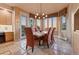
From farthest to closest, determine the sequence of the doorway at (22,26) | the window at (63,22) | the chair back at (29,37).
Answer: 1. the doorway at (22,26)
2. the window at (63,22)
3. the chair back at (29,37)

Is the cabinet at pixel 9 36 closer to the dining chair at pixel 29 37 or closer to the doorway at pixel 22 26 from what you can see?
the doorway at pixel 22 26

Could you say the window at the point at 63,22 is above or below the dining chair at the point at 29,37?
above

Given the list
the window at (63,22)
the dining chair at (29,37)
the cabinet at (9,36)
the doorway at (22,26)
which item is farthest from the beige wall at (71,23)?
the cabinet at (9,36)

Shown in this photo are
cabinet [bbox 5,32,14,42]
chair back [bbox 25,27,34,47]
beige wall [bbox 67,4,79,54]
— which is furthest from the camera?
cabinet [bbox 5,32,14,42]

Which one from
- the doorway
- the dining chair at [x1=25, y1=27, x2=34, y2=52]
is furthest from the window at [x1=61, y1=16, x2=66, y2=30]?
the doorway

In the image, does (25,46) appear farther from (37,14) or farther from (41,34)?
(37,14)

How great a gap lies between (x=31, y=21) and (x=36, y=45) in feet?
3.87

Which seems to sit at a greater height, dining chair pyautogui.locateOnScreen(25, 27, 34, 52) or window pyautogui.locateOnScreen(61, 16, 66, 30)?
window pyautogui.locateOnScreen(61, 16, 66, 30)

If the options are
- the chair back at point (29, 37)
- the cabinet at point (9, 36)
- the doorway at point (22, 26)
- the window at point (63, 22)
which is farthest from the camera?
the cabinet at point (9, 36)

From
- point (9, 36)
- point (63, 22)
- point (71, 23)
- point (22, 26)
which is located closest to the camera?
point (71, 23)

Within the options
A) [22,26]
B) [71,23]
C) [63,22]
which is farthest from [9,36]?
[71,23]

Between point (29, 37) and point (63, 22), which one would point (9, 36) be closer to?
point (29, 37)

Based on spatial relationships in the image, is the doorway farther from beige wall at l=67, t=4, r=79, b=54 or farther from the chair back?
beige wall at l=67, t=4, r=79, b=54

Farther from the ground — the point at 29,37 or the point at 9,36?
the point at 29,37
